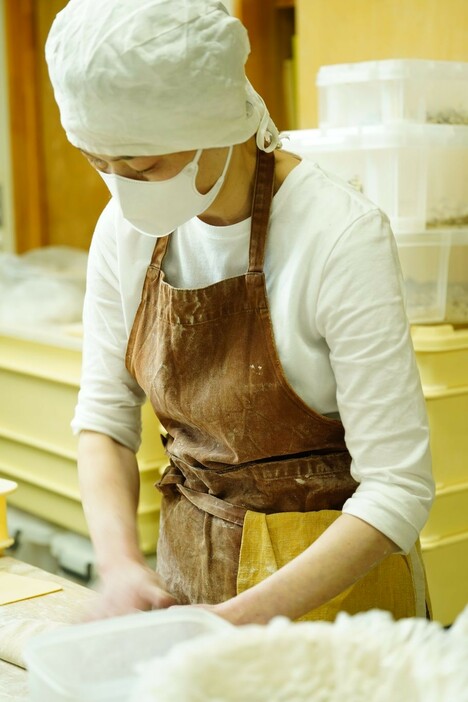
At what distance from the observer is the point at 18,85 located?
328 centimetres

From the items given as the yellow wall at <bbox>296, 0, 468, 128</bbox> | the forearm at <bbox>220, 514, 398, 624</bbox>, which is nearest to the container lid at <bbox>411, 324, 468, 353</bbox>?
the yellow wall at <bbox>296, 0, 468, 128</bbox>

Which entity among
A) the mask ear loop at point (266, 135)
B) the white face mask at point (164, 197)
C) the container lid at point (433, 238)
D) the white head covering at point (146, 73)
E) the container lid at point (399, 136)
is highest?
the white head covering at point (146, 73)

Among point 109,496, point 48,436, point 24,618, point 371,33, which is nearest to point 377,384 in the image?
point 109,496

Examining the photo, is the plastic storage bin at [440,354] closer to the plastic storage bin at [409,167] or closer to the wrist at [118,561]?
the plastic storage bin at [409,167]

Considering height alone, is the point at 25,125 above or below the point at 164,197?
below

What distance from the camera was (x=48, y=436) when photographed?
2477 mm

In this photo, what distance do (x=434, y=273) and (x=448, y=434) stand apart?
32 cm

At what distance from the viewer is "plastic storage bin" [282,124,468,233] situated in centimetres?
186

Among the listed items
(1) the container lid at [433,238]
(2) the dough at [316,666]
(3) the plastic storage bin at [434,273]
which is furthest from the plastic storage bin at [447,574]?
(2) the dough at [316,666]

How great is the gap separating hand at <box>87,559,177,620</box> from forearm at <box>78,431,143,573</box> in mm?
46

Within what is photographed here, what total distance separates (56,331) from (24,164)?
113 centimetres

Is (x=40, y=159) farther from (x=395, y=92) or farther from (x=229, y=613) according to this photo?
(x=229, y=613)

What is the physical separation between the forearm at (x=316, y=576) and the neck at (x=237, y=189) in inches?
15.6

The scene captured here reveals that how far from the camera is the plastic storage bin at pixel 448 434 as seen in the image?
1881 mm
